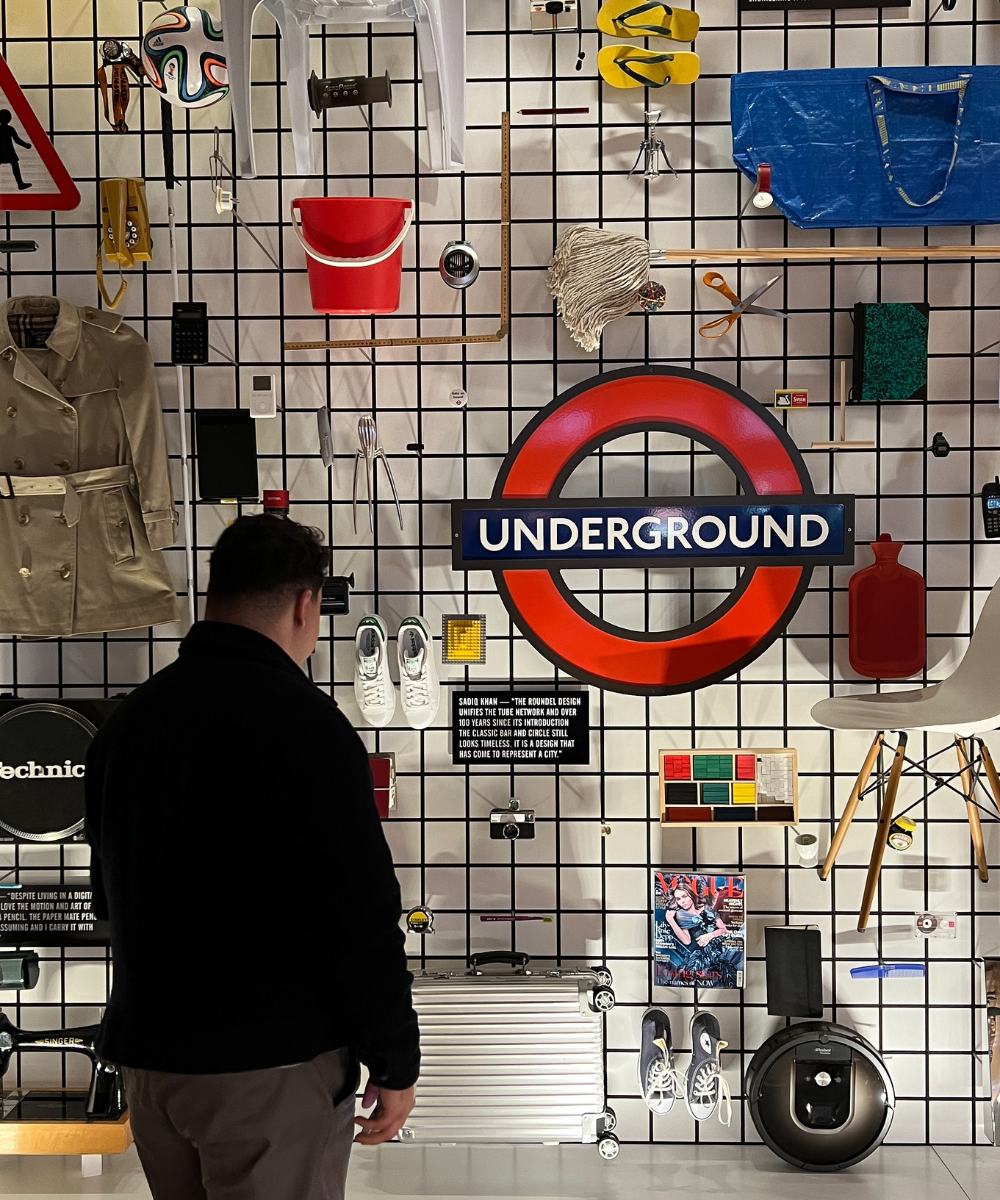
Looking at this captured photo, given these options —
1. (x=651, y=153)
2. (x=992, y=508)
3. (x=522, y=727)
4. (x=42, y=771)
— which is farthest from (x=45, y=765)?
(x=992, y=508)

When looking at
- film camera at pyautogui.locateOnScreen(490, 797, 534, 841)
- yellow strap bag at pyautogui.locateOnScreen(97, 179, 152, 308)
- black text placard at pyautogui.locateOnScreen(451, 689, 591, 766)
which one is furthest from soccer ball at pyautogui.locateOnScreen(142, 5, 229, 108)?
film camera at pyautogui.locateOnScreen(490, 797, 534, 841)

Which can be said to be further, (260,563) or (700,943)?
(700,943)

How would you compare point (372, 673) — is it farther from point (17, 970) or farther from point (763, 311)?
point (763, 311)

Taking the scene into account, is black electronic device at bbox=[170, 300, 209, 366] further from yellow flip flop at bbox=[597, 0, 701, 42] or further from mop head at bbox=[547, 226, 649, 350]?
yellow flip flop at bbox=[597, 0, 701, 42]

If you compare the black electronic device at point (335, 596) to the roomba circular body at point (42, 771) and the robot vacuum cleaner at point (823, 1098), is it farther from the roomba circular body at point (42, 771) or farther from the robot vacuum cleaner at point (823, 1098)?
the robot vacuum cleaner at point (823, 1098)

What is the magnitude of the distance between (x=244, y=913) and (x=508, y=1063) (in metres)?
1.50

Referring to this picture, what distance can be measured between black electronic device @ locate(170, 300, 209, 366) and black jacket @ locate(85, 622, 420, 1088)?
1483 millimetres

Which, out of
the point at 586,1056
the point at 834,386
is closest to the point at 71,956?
the point at 586,1056

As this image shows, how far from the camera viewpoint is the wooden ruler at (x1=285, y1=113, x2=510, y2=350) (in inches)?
119

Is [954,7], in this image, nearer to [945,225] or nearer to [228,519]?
[945,225]

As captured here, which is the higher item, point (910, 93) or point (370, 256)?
point (910, 93)

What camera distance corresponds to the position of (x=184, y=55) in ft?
9.16

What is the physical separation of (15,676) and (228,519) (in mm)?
861

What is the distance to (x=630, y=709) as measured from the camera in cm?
312
